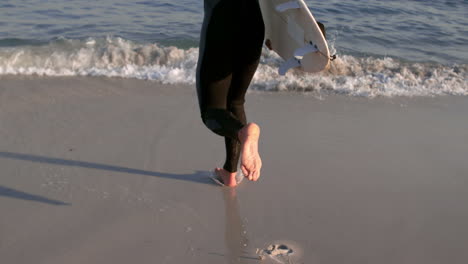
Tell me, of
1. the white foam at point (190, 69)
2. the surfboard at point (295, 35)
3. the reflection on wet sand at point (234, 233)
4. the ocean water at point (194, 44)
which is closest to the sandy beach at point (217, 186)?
the reflection on wet sand at point (234, 233)

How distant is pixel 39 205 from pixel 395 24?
6.85m

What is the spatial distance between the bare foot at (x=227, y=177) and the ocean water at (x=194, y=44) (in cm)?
197

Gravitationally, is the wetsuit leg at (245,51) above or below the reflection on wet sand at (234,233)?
above

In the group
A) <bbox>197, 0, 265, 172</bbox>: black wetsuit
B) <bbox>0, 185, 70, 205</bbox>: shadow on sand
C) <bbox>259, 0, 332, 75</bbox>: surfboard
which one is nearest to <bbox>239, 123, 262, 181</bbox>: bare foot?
<bbox>197, 0, 265, 172</bbox>: black wetsuit

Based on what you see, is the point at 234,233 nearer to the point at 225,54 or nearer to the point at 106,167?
the point at 225,54

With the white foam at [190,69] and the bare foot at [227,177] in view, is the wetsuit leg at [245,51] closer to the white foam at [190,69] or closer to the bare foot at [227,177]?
the bare foot at [227,177]

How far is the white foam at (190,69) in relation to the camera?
4711mm

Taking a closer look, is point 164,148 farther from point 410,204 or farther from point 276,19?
point 410,204

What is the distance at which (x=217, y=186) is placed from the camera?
9.10ft

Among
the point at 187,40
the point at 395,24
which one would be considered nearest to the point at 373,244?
the point at 187,40

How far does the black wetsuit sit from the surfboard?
139mm

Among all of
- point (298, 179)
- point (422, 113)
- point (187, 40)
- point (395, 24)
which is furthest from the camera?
point (395, 24)

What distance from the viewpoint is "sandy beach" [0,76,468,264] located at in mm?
2225

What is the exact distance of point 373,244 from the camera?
89.7 inches
